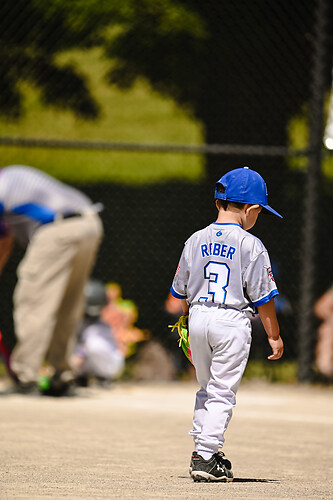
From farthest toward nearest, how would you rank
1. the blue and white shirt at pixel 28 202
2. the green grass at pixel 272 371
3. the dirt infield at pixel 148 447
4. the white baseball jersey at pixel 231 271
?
1. the green grass at pixel 272 371
2. the blue and white shirt at pixel 28 202
3. the white baseball jersey at pixel 231 271
4. the dirt infield at pixel 148 447

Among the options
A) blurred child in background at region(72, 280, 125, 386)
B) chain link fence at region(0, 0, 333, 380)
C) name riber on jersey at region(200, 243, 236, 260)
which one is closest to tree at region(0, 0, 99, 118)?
chain link fence at region(0, 0, 333, 380)

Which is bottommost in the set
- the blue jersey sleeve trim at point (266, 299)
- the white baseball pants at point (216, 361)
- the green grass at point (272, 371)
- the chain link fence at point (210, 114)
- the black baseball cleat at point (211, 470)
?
the black baseball cleat at point (211, 470)

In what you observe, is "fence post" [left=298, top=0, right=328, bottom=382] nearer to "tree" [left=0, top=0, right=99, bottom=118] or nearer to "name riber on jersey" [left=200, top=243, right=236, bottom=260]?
"tree" [left=0, top=0, right=99, bottom=118]

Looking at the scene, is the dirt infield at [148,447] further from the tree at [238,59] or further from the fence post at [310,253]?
the tree at [238,59]

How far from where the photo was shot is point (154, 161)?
1295 cm

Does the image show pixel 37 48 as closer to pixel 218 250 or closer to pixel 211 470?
pixel 218 250

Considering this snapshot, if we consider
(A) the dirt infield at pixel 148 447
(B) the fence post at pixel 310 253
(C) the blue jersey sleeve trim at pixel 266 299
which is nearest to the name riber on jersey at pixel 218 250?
(C) the blue jersey sleeve trim at pixel 266 299

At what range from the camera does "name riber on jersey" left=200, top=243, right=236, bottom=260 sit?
4.06 meters

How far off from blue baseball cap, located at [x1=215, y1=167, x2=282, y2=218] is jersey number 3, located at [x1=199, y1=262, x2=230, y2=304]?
11.3 inches

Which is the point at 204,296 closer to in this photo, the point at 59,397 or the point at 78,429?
the point at 78,429

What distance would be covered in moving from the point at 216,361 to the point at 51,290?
327 centimetres

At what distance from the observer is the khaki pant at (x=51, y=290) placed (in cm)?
705

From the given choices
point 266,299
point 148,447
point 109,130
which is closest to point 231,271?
point 266,299

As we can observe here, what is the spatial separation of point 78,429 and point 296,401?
2.54 metres
